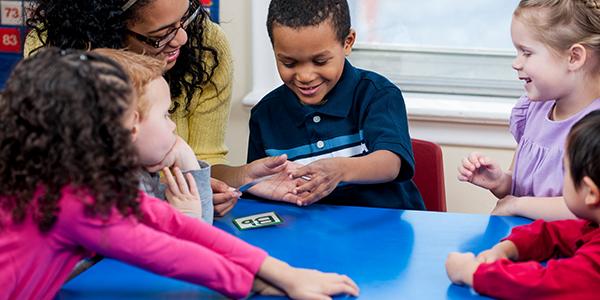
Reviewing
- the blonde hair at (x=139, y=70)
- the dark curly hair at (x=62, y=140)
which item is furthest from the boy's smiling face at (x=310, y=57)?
the dark curly hair at (x=62, y=140)

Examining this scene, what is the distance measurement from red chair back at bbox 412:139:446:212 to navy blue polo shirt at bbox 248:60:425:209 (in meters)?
0.16

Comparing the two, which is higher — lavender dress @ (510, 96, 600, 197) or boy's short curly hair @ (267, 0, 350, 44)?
boy's short curly hair @ (267, 0, 350, 44)

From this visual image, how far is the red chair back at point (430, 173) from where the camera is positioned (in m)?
2.21

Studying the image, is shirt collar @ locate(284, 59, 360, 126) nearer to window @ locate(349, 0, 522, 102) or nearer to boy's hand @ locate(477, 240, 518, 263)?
boy's hand @ locate(477, 240, 518, 263)

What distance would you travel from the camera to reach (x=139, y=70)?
1.45 meters

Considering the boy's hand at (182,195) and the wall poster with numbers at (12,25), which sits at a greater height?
the boy's hand at (182,195)

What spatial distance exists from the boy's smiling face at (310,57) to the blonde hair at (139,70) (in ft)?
1.47

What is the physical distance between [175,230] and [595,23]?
1.00 m

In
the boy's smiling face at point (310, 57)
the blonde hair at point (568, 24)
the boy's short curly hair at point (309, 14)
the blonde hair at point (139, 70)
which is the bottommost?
the boy's smiling face at point (310, 57)

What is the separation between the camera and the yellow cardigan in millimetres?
2170

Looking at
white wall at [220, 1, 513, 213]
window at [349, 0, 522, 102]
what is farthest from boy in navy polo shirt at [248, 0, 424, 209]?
window at [349, 0, 522, 102]

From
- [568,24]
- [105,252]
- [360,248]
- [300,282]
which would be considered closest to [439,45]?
[568,24]

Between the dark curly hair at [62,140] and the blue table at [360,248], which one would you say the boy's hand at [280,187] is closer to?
the blue table at [360,248]

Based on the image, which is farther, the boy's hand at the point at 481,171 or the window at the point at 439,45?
the window at the point at 439,45
